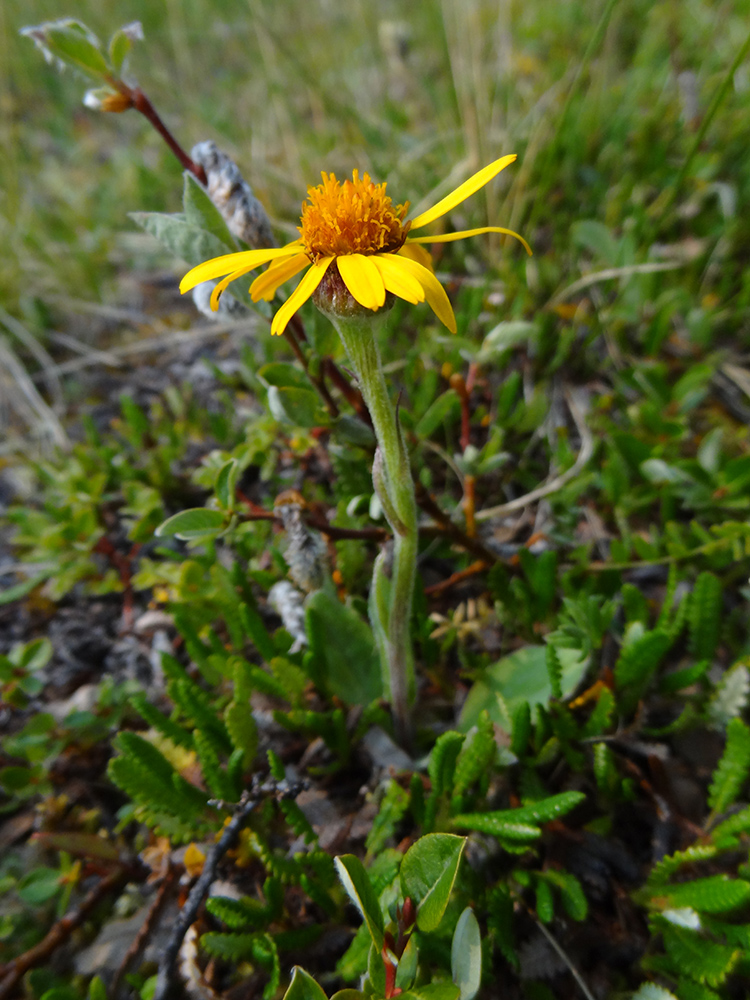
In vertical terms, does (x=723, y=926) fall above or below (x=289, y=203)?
below

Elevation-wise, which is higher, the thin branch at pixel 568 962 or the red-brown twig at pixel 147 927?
the red-brown twig at pixel 147 927

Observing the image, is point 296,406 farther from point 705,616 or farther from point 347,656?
point 705,616

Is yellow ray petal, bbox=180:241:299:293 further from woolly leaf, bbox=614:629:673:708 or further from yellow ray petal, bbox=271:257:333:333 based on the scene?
woolly leaf, bbox=614:629:673:708

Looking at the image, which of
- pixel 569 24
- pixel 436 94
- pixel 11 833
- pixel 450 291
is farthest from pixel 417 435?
pixel 569 24

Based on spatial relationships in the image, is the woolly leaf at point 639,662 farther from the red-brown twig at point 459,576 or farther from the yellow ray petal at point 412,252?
the yellow ray petal at point 412,252

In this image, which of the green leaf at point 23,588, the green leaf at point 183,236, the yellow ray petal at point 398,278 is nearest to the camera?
the yellow ray petal at point 398,278

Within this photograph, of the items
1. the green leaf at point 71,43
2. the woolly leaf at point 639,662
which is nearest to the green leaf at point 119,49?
the green leaf at point 71,43

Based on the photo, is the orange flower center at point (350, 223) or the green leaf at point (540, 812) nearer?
the orange flower center at point (350, 223)

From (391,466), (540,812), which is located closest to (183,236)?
(391,466)

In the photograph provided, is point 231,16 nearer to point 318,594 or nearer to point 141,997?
point 318,594
